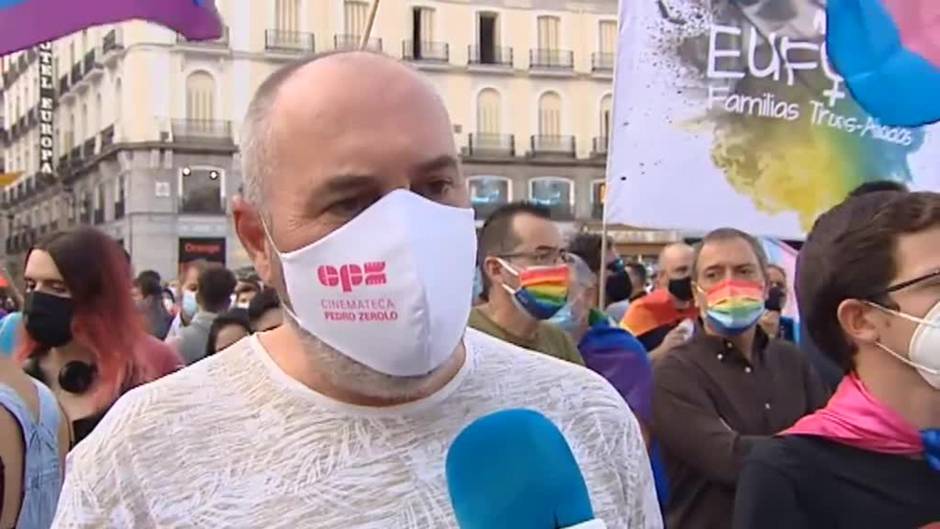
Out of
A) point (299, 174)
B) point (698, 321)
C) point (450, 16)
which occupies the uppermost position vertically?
point (450, 16)

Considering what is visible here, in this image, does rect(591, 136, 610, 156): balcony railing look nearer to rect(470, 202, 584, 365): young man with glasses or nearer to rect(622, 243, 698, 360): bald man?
rect(622, 243, 698, 360): bald man

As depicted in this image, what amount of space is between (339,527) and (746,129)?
455 cm


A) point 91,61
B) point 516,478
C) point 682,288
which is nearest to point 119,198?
point 91,61

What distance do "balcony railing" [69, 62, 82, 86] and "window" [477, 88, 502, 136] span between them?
1393 cm

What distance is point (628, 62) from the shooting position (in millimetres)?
5637

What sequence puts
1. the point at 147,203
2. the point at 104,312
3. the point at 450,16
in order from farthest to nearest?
1. the point at 450,16
2. the point at 147,203
3. the point at 104,312

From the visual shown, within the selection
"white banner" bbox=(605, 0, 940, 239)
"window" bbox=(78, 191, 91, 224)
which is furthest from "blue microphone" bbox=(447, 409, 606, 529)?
"window" bbox=(78, 191, 91, 224)

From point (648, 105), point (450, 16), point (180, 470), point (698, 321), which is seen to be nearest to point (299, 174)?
point (180, 470)

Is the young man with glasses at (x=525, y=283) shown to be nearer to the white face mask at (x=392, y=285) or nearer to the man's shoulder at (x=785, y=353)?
the man's shoulder at (x=785, y=353)

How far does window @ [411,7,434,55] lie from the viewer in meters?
41.4

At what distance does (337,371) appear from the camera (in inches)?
63.3

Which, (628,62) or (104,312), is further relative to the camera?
(628,62)

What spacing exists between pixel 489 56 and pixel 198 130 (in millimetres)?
10212

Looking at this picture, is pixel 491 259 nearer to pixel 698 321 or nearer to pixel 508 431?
pixel 698 321
